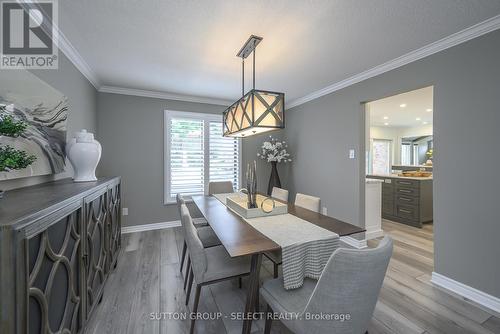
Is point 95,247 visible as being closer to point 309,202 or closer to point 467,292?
point 309,202

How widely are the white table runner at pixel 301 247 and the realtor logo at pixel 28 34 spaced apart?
2.12m

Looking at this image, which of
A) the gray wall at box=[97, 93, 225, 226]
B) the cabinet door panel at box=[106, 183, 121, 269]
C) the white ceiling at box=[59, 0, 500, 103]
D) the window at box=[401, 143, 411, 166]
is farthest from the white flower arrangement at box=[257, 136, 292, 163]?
the window at box=[401, 143, 411, 166]

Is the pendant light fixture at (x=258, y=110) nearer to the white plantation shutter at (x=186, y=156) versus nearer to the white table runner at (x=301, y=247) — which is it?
the white table runner at (x=301, y=247)

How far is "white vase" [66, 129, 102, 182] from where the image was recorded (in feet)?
6.18

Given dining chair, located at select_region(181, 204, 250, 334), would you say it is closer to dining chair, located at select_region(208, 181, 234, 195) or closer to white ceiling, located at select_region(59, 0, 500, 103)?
dining chair, located at select_region(208, 181, 234, 195)

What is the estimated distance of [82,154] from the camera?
190cm

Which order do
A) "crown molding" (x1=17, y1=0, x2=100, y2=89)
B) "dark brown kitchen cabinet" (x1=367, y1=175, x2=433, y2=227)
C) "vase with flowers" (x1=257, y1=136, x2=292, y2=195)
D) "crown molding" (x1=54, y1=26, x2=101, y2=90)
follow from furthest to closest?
"vase with flowers" (x1=257, y1=136, x2=292, y2=195) → "dark brown kitchen cabinet" (x1=367, y1=175, x2=433, y2=227) → "crown molding" (x1=54, y1=26, x2=101, y2=90) → "crown molding" (x1=17, y1=0, x2=100, y2=89)

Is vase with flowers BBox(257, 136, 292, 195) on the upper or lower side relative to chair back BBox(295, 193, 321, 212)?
upper

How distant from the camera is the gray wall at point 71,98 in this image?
169cm

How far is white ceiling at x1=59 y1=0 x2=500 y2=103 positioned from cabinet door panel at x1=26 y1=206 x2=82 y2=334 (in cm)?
163

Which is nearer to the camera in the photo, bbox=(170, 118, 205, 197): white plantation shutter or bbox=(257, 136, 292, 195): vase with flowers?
bbox=(170, 118, 205, 197): white plantation shutter

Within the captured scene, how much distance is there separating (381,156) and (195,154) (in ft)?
21.1

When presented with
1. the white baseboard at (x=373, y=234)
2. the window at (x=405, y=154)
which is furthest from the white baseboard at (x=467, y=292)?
the window at (x=405, y=154)

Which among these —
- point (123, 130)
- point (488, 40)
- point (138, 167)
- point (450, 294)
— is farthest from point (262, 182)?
point (488, 40)
